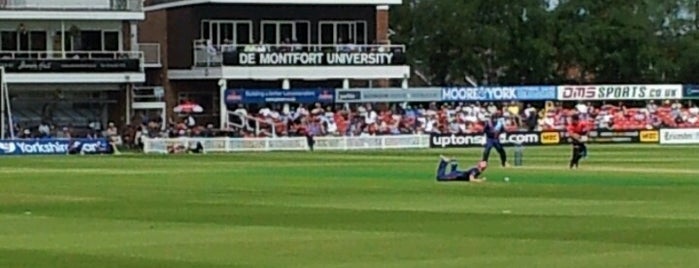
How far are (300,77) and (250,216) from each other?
54.2 metres

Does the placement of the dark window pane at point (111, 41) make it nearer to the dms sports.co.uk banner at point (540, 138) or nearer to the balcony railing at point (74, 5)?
the balcony railing at point (74, 5)

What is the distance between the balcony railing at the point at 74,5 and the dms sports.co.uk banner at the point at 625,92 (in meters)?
19.6

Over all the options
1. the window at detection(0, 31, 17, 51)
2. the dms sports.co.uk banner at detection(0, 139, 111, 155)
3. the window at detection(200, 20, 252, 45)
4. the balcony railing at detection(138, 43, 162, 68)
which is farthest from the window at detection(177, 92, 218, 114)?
the dms sports.co.uk banner at detection(0, 139, 111, 155)

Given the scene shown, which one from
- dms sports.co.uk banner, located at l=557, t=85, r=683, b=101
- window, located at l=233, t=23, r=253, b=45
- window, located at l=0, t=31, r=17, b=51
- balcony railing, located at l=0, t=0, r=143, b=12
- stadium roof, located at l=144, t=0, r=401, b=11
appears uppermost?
stadium roof, located at l=144, t=0, r=401, b=11

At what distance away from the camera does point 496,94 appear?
3214 inches

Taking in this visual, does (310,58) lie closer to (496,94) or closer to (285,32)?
(285,32)

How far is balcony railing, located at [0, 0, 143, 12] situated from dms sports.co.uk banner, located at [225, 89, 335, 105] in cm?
640

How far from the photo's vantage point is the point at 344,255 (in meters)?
20.4

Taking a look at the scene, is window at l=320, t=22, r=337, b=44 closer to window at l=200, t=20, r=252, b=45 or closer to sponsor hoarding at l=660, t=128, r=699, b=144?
window at l=200, t=20, r=252, b=45

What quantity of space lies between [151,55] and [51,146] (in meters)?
16.9

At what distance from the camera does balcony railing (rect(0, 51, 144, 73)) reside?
3076 inches

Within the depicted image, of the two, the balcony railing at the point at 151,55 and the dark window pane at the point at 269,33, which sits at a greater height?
the dark window pane at the point at 269,33

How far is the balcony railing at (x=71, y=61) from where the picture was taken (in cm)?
7812

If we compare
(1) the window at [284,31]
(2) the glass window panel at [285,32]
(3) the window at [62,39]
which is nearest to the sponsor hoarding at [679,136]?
(1) the window at [284,31]
